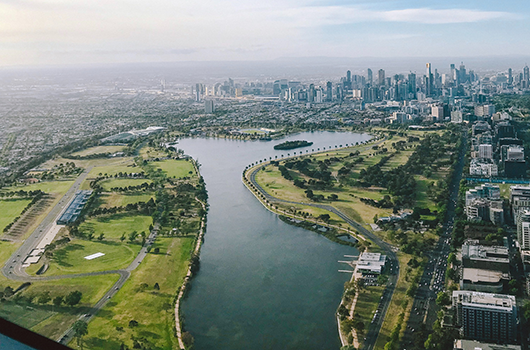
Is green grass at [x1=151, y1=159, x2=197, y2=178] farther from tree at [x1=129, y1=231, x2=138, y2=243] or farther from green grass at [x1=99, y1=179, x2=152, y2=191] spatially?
tree at [x1=129, y1=231, x2=138, y2=243]

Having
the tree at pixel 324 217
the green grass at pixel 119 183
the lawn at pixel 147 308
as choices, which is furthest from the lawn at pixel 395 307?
the green grass at pixel 119 183

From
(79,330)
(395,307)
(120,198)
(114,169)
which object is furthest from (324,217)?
(114,169)

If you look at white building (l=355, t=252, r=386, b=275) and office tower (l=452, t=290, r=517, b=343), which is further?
white building (l=355, t=252, r=386, b=275)

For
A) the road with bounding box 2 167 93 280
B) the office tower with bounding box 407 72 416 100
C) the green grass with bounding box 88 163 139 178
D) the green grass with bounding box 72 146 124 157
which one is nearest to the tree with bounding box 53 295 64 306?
the road with bounding box 2 167 93 280

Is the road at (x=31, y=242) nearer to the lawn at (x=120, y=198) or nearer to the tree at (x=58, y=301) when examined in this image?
the lawn at (x=120, y=198)

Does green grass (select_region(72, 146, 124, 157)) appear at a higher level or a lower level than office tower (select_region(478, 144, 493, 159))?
higher

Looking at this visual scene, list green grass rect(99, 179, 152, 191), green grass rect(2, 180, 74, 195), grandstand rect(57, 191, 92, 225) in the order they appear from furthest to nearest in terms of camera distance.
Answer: green grass rect(99, 179, 152, 191) → green grass rect(2, 180, 74, 195) → grandstand rect(57, 191, 92, 225)
